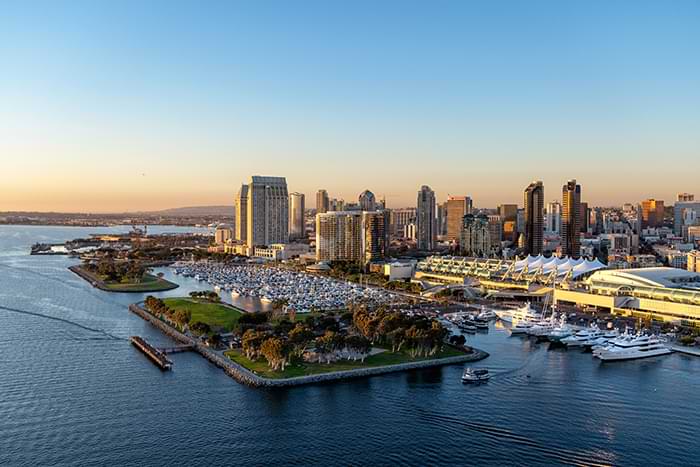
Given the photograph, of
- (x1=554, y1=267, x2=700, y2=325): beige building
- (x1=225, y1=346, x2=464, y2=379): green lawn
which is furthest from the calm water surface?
(x1=554, y1=267, x2=700, y2=325): beige building

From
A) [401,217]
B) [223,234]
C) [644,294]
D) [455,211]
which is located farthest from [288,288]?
[401,217]

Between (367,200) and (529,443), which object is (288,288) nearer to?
(529,443)

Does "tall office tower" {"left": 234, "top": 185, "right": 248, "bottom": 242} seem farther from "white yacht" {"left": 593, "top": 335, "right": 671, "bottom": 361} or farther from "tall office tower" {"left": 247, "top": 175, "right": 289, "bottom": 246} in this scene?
"white yacht" {"left": 593, "top": 335, "right": 671, "bottom": 361}

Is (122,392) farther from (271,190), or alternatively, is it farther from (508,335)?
(271,190)

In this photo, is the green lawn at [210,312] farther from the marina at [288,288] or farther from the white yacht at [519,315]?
the white yacht at [519,315]

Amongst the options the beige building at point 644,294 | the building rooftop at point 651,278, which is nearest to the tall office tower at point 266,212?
the beige building at point 644,294

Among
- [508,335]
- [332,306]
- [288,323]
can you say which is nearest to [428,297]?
[332,306]
